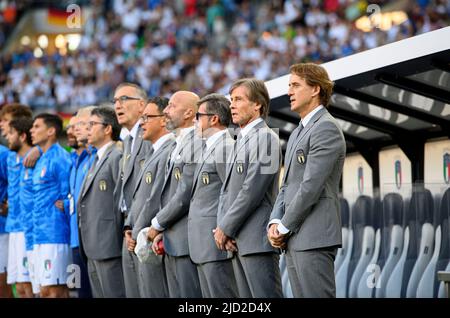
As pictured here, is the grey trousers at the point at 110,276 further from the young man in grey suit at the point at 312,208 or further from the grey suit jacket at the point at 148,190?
the young man in grey suit at the point at 312,208

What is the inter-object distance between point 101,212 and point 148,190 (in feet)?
2.75

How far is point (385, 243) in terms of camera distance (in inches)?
387

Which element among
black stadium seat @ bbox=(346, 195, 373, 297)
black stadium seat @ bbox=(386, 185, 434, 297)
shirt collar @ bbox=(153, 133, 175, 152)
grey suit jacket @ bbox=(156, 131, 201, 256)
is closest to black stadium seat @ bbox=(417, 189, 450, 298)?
black stadium seat @ bbox=(386, 185, 434, 297)

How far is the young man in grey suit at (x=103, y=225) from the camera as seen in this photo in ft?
33.8

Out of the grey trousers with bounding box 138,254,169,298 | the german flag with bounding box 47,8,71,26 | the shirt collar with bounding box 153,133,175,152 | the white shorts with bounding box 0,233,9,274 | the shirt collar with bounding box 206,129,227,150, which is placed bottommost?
the grey trousers with bounding box 138,254,169,298

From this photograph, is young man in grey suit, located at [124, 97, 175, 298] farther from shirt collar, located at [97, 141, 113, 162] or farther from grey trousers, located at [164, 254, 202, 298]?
shirt collar, located at [97, 141, 113, 162]

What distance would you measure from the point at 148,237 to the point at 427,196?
91.2 inches

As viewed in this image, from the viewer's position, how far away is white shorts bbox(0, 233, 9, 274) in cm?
1252

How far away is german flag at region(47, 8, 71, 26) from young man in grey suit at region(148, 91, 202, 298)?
2765 centimetres

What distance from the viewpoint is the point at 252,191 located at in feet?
26.9

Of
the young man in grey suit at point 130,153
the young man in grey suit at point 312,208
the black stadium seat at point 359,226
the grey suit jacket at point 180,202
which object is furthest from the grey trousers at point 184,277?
the black stadium seat at point 359,226

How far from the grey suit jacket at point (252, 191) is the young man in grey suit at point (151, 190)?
3.80 ft
